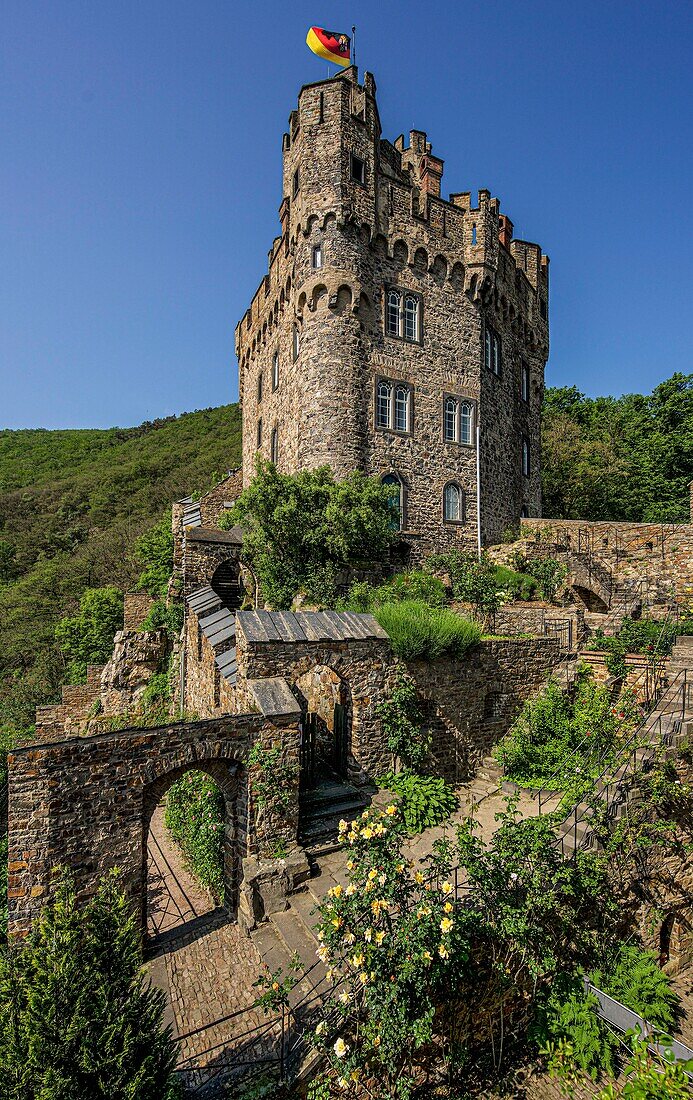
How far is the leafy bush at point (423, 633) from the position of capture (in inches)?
399

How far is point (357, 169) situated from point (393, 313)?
199 inches

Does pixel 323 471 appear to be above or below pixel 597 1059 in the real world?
above

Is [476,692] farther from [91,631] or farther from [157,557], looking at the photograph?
[91,631]

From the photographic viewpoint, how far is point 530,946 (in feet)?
19.2

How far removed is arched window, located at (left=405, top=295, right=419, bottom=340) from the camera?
68.2 feet

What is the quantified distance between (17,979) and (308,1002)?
9.82 feet

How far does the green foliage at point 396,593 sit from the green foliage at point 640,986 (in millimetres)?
8009

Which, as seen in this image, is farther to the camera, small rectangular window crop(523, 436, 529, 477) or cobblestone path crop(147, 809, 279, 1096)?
small rectangular window crop(523, 436, 529, 477)

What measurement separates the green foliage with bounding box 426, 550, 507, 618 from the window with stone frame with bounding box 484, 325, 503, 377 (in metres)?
9.25

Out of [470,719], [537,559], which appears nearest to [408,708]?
[470,719]

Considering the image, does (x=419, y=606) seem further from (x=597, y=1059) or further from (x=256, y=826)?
(x=597, y=1059)

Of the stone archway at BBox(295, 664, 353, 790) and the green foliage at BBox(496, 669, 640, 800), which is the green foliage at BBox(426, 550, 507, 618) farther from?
the stone archway at BBox(295, 664, 353, 790)

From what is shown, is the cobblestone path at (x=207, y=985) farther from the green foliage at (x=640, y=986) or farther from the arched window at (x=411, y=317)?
the arched window at (x=411, y=317)

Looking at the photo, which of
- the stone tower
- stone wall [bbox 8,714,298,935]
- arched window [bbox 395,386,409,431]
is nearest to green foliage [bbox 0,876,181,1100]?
stone wall [bbox 8,714,298,935]
